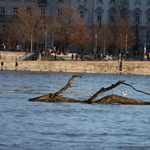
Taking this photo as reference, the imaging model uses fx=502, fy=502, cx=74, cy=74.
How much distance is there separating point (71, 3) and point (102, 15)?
6.86 meters

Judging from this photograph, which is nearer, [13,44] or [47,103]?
[47,103]

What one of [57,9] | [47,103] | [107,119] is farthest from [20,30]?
[107,119]

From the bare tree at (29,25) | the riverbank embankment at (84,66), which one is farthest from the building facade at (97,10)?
the riverbank embankment at (84,66)

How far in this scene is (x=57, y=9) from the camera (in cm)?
10256

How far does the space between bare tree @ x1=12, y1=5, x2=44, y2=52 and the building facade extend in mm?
4695

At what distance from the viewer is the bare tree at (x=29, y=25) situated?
9339 centimetres

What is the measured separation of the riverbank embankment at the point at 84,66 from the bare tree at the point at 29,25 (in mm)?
12362

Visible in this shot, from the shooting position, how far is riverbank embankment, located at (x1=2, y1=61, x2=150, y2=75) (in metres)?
80.3

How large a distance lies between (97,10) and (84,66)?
2448 centimetres

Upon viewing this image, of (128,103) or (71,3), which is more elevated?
(71,3)

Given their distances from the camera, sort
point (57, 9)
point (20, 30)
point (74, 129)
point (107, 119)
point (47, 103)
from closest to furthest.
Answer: point (74, 129), point (107, 119), point (47, 103), point (20, 30), point (57, 9)

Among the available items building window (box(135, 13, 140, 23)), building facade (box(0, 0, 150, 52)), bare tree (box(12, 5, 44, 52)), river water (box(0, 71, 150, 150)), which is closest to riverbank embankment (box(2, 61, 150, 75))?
bare tree (box(12, 5, 44, 52))

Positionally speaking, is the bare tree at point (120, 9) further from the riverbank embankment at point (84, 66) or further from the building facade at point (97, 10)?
the riverbank embankment at point (84, 66)

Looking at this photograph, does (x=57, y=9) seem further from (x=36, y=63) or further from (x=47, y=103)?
(x=47, y=103)
